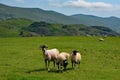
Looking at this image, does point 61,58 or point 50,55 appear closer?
point 61,58

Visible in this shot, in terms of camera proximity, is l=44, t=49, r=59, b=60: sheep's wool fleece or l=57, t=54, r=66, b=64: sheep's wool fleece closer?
l=57, t=54, r=66, b=64: sheep's wool fleece

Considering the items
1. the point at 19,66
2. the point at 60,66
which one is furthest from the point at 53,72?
the point at 19,66

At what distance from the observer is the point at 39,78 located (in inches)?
1006

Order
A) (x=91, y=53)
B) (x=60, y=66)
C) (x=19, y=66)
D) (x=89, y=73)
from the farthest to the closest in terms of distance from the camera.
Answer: (x=91, y=53) → (x=19, y=66) → (x=60, y=66) → (x=89, y=73)

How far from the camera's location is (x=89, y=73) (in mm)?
29234

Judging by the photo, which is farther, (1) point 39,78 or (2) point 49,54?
(2) point 49,54

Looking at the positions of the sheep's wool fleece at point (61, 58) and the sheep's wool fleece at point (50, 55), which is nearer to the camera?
the sheep's wool fleece at point (61, 58)

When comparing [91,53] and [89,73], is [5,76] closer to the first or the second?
[89,73]

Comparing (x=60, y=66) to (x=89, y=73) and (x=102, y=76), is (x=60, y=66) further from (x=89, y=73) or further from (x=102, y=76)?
(x=102, y=76)

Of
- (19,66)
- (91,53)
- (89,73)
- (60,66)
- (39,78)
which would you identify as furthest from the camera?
(91,53)

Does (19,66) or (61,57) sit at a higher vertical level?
(61,57)

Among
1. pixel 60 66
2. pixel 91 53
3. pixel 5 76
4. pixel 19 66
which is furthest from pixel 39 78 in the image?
pixel 91 53

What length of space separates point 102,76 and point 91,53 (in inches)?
872

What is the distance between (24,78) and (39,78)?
138 cm
